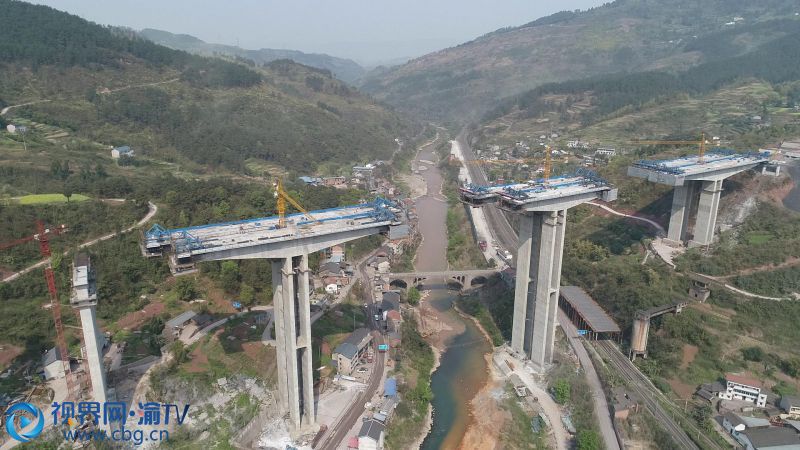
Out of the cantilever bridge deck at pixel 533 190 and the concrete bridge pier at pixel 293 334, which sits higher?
the cantilever bridge deck at pixel 533 190

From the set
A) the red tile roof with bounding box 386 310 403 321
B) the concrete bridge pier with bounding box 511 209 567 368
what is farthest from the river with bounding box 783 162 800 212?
the red tile roof with bounding box 386 310 403 321

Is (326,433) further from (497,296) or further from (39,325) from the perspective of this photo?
(497,296)

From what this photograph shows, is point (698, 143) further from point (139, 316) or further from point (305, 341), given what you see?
point (139, 316)

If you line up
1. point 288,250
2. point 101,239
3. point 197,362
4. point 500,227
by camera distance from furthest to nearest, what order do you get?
point 500,227 < point 101,239 < point 197,362 < point 288,250

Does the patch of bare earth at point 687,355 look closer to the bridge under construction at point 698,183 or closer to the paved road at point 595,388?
the paved road at point 595,388

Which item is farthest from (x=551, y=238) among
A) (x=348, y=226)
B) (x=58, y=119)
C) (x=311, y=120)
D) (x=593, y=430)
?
(x=311, y=120)

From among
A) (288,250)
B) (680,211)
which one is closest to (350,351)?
(288,250)

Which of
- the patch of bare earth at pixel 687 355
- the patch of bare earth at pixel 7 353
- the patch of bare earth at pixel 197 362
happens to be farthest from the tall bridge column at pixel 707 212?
the patch of bare earth at pixel 7 353
